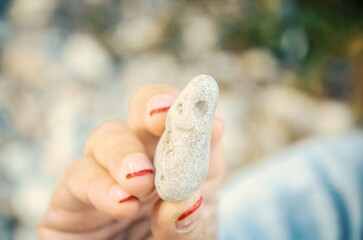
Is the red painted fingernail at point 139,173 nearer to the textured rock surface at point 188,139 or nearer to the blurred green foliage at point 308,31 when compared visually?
the textured rock surface at point 188,139

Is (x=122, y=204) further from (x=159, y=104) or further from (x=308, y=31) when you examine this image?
(x=308, y=31)

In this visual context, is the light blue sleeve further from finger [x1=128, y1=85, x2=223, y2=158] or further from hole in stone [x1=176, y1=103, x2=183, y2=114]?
hole in stone [x1=176, y1=103, x2=183, y2=114]

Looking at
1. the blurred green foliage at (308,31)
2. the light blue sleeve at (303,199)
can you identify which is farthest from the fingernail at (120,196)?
the blurred green foliage at (308,31)

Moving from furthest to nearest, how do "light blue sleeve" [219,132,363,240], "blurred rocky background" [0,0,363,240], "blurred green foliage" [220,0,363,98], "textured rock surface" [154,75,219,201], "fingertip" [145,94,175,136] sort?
"blurred green foliage" [220,0,363,98], "blurred rocky background" [0,0,363,240], "light blue sleeve" [219,132,363,240], "fingertip" [145,94,175,136], "textured rock surface" [154,75,219,201]

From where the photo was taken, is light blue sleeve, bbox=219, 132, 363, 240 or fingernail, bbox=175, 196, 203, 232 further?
light blue sleeve, bbox=219, 132, 363, 240

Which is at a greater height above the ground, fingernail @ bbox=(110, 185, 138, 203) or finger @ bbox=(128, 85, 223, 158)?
finger @ bbox=(128, 85, 223, 158)

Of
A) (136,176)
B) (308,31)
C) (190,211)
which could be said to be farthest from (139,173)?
(308,31)

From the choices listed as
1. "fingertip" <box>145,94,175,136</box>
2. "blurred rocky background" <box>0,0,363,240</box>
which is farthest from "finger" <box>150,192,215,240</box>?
"blurred rocky background" <box>0,0,363,240</box>

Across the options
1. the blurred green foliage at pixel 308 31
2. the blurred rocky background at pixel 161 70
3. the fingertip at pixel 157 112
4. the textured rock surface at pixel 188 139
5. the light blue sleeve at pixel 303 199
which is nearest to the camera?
the textured rock surface at pixel 188 139
